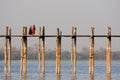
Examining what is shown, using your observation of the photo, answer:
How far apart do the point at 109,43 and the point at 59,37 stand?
4.16m

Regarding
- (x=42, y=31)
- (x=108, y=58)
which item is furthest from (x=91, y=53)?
(x=42, y=31)

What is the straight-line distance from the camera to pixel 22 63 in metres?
55.1

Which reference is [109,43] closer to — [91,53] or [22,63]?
[91,53]

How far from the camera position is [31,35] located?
5269 cm

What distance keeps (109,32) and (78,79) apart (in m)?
5.84

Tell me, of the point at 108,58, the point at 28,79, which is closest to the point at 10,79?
the point at 28,79

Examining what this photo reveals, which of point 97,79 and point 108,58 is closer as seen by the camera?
point 108,58

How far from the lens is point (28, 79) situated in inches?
2125

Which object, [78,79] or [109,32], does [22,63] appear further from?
Result: [109,32]

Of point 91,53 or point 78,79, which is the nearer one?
point 91,53

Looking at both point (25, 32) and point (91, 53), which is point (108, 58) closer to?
point (91, 53)

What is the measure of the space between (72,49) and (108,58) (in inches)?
170

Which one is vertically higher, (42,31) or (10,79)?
(42,31)

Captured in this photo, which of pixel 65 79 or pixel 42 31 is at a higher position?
pixel 42 31
